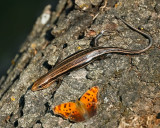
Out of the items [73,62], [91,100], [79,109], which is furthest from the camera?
[73,62]

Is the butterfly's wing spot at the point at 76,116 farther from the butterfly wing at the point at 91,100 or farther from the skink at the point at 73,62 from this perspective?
the skink at the point at 73,62

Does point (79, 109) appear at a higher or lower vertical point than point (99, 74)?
higher

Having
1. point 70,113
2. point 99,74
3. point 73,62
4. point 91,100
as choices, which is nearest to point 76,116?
point 70,113

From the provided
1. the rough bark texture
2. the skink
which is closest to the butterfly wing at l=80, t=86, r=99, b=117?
the rough bark texture

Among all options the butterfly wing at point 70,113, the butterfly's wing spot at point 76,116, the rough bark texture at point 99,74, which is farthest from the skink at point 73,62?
the butterfly's wing spot at point 76,116

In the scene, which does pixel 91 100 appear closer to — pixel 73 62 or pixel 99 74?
pixel 99 74

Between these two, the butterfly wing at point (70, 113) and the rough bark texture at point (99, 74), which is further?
the rough bark texture at point (99, 74)

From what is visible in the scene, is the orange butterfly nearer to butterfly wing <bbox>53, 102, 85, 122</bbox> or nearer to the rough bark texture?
butterfly wing <bbox>53, 102, 85, 122</bbox>
